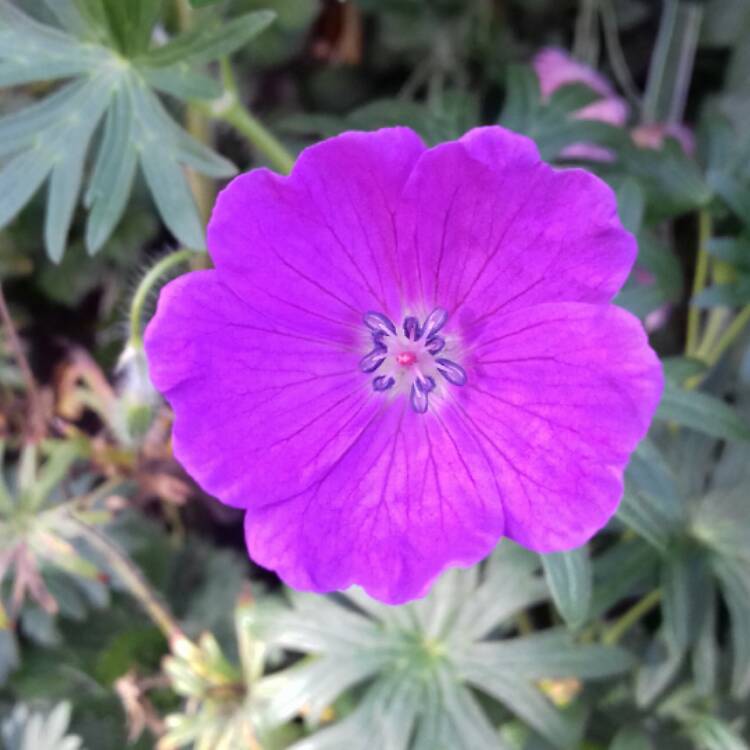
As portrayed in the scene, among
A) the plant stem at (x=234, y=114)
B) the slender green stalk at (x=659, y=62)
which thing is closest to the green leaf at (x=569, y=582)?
the plant stem at (x=234, y=114)

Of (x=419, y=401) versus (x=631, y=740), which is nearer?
(x=419, y=401)

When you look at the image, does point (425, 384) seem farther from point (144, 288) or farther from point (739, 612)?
point (739, 612)

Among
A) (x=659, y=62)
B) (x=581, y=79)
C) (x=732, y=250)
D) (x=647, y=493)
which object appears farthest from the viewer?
(x=659, y=62)

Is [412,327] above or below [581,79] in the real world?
below

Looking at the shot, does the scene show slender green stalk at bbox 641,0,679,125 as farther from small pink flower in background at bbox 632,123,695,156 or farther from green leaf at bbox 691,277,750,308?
green leaf at bbox 691,277,750,308

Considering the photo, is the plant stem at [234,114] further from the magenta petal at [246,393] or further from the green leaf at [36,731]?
the green leaf at [36,731]

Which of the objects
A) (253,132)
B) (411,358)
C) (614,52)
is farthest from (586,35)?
(411,358)

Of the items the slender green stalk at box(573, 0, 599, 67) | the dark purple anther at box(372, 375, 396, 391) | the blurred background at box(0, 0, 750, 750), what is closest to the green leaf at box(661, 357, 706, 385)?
the blurred background at box(0, 0, 750, 750)

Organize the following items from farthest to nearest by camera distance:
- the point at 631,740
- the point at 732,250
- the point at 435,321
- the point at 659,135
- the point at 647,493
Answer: the point at 659,135 < the point at 631,740 < the point at 732,250 < the point at 647,493 < the point at 435,321
